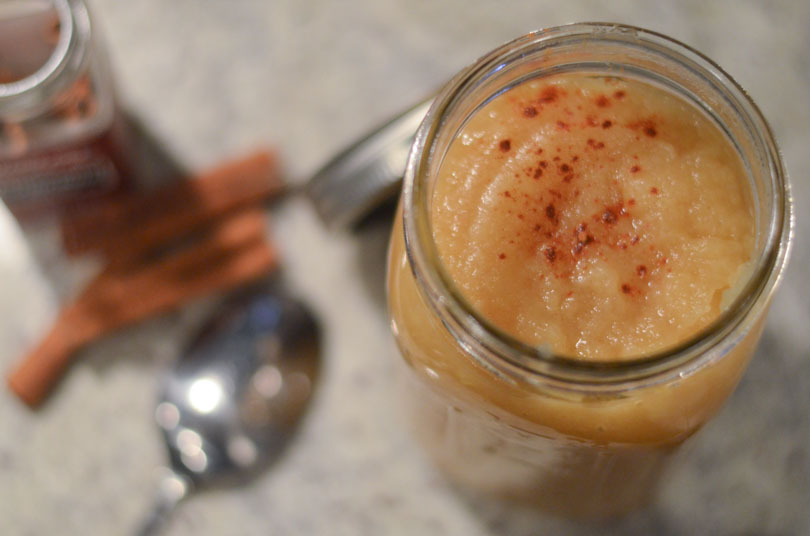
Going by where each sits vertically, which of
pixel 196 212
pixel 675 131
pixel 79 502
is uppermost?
pixel 675 131

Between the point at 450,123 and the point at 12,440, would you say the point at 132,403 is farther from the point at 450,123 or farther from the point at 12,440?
the point at 450,123

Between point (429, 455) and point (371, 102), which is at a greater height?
point (371, 102)

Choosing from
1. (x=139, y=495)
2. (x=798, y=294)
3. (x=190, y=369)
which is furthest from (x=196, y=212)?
(x=798, y=294)

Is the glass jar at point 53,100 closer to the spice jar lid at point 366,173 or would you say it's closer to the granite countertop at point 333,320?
the granite countertop at point 333,320

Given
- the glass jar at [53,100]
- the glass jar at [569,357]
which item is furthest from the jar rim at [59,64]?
the glass jar at [569,357]

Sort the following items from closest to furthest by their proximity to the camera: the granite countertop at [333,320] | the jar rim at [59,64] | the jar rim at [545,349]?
1. the jar rim at [545,349]
2. the jar rim at [59,64]
3. the granite countertop at [333,320]

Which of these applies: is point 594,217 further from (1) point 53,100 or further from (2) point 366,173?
(1) point 53,100
